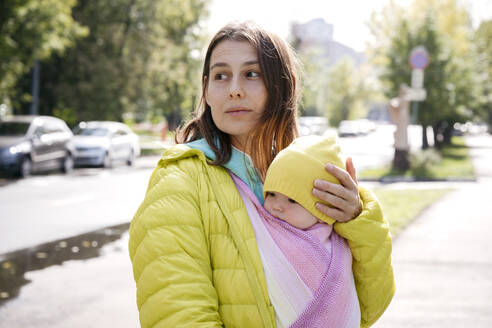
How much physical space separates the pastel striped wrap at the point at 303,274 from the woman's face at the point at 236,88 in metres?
0.27

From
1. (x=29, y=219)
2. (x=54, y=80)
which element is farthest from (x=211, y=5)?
(x=29, y=219)

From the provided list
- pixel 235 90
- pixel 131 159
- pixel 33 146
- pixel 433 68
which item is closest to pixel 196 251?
pixel 235 90

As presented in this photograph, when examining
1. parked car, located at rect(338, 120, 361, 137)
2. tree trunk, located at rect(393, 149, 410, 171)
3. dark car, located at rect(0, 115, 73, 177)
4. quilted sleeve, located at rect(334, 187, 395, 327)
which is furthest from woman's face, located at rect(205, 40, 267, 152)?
parked car, located at rect(338, 120, 361, 137)

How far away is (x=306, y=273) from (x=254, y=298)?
0.57ft

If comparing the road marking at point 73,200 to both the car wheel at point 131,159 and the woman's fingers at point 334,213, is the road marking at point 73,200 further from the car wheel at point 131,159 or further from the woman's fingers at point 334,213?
the woman's fingers at point 334,213

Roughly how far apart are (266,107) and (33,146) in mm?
15696

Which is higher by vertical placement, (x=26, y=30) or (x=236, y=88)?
(x=26, y=30)

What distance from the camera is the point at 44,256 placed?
6.71 metres

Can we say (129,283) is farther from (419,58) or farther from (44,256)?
(419,58)

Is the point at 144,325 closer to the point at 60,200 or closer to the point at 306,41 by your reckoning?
the point at 60,200

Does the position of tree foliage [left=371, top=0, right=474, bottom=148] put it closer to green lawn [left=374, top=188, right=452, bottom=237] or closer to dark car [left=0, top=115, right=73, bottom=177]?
green lawn [left=374, top=188, right=452, bottom=237]

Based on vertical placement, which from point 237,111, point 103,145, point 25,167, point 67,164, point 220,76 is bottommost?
point 67,164

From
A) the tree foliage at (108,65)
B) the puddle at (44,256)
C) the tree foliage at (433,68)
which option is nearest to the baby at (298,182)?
the puddle at (44,256)

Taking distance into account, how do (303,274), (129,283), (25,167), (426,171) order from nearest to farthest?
(303,274) → (129,283) → (25,167) → (426,171)
